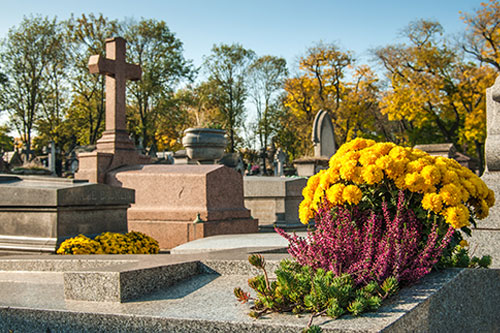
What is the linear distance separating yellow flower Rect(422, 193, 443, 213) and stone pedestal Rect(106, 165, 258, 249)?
568 centimetres

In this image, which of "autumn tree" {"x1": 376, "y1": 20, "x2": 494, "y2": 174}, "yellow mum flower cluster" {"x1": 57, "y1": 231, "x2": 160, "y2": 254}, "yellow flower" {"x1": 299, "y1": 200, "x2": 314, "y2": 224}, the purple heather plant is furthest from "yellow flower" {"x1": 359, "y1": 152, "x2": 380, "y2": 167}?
"autumn tree" {"x1": 376, "y1": 20, "x2": 494, "y2": 174}

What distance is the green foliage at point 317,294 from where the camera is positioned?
2660 mm

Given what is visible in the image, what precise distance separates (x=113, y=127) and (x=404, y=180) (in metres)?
8.86

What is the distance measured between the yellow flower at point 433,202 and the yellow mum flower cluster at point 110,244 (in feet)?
13.7

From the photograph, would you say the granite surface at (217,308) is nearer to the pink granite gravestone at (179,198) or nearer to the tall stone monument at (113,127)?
the pink granite gravestone at (179,198)

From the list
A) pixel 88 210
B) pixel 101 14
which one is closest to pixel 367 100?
pixel 101 14

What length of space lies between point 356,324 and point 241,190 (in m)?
7.30

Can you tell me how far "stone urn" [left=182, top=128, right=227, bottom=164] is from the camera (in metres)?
12.8

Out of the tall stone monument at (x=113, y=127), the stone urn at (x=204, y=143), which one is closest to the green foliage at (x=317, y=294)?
the tall stone monument at (x=113, y=127)

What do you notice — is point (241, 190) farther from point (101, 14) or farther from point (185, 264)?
point (101, 14)

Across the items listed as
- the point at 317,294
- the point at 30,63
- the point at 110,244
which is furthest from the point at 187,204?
the point at 30,63

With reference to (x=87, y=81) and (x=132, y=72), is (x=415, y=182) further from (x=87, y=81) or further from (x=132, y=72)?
(x=87, y=81)

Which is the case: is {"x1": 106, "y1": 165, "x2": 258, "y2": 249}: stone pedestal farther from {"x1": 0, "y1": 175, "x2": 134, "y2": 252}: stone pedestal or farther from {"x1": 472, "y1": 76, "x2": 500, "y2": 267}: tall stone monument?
{"x1": 472, "y1": 76, "x2": 500, "y2": 267}: tall stone monument

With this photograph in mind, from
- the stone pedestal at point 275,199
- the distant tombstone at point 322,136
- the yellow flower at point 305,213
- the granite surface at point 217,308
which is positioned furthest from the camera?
the distant tombstone at point 322,136
